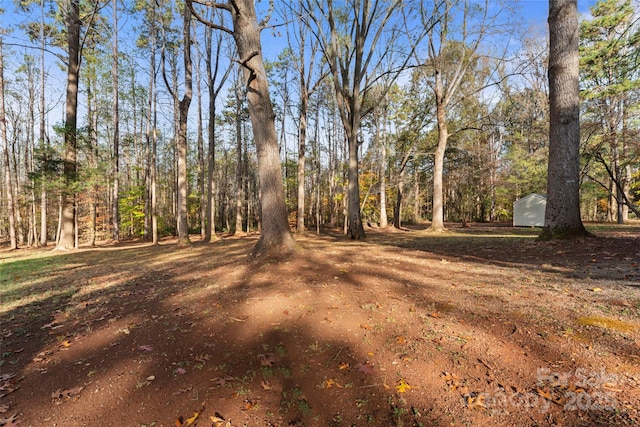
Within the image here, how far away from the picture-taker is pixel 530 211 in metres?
21.1

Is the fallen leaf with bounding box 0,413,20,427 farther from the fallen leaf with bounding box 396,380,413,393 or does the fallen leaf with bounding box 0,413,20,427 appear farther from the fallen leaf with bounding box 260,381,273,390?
the fallen leaf with bounding box 396,380,413,393

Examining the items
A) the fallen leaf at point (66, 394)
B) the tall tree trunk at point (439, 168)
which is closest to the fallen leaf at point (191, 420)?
the fallen leaf at point (66, 394)

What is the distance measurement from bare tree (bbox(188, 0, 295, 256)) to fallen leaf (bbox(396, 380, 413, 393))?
13.1 feet

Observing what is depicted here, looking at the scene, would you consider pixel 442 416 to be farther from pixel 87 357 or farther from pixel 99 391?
pixel 87 357

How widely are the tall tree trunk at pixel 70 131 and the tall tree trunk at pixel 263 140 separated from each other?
33.4ft

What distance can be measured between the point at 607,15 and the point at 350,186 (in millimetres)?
18499

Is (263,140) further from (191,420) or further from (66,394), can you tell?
(191,420)

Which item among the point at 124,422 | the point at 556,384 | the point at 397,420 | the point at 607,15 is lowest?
the point at 124,422

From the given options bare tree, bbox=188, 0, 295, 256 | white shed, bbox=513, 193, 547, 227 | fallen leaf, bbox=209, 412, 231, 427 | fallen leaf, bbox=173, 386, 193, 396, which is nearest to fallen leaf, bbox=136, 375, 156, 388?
fallen leaf, bbox=173, 386, 193, 396

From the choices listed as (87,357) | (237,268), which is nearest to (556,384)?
(87,357)

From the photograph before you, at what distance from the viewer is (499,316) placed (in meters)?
2.75

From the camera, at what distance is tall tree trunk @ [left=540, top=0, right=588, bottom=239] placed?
5.88 m

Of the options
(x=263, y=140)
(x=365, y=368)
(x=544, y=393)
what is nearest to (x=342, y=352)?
(x=365, y=368)

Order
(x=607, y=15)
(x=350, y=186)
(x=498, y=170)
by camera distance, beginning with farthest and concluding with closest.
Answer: (x=498, y=170)
(x=607, y=15)
(x=350, y=186)
